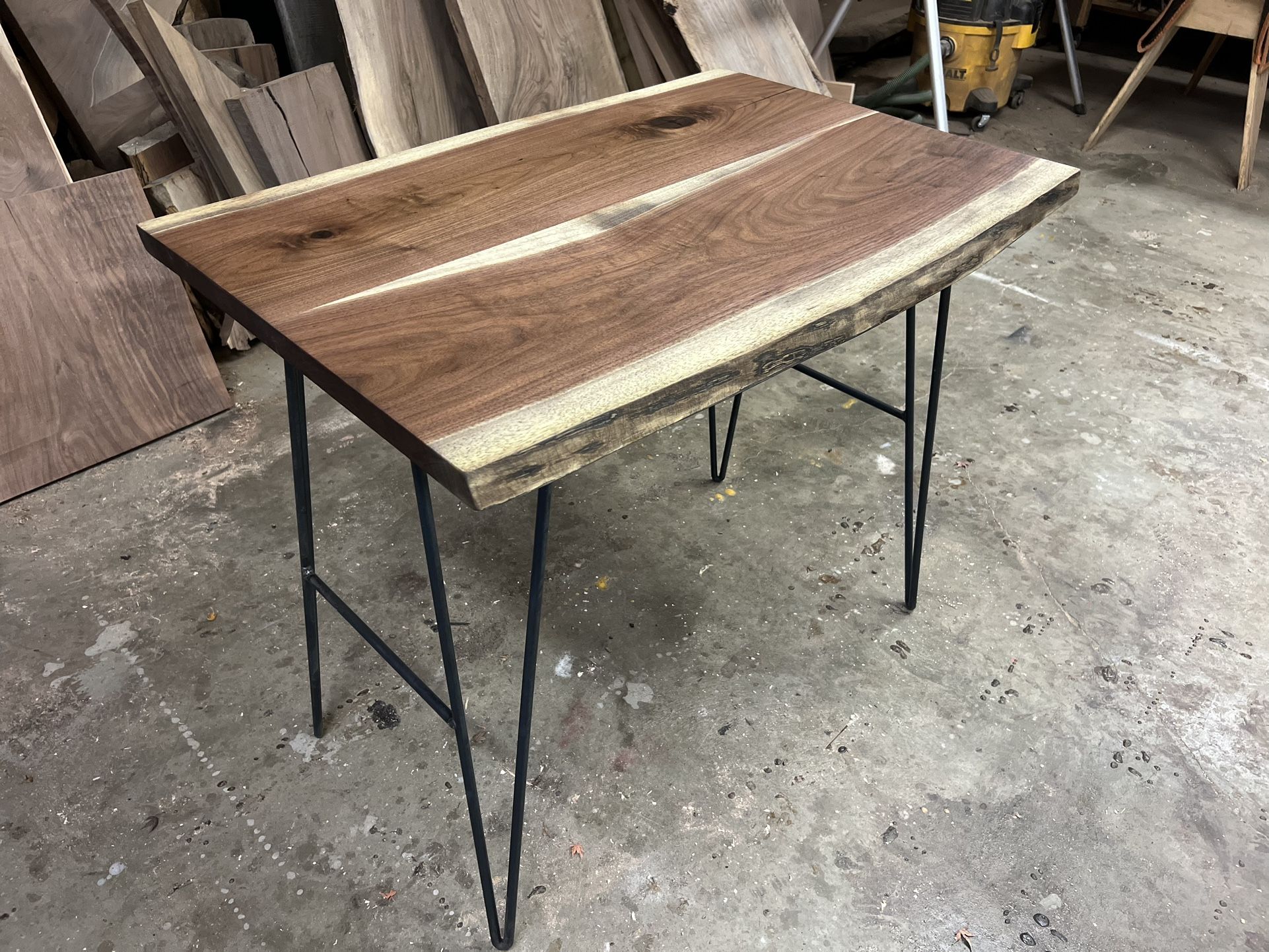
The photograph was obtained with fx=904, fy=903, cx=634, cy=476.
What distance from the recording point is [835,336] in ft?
3.33

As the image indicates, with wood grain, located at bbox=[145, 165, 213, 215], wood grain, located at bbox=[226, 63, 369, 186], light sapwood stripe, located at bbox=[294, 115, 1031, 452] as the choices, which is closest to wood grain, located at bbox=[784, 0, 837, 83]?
wood grain, located at bbox=[226, 63, 369, 186]

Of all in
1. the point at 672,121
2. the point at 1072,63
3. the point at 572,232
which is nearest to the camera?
the point at 572,232

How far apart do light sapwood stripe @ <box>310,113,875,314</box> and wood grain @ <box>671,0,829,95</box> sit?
1.72 m

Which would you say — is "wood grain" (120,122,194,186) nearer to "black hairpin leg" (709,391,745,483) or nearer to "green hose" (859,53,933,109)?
"black hairpin leg" (709,391,745,483)

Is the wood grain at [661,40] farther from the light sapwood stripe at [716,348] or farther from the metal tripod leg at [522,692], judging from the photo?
the metal tripod leg at [522,692]

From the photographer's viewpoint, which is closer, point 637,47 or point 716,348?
point 716,348

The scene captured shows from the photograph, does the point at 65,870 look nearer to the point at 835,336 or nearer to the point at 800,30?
the point at 835,336

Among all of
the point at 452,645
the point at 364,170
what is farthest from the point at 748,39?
the point at 452,645

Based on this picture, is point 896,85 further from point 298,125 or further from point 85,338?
point 85,338

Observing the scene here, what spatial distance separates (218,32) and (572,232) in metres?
2.08

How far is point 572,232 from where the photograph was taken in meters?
1.17

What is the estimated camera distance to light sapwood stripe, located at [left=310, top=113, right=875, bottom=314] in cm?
106

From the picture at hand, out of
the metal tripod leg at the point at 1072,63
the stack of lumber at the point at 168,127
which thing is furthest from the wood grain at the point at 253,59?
the metal tripod leg at the point at 1072,63

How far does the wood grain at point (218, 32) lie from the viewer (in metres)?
2.55
